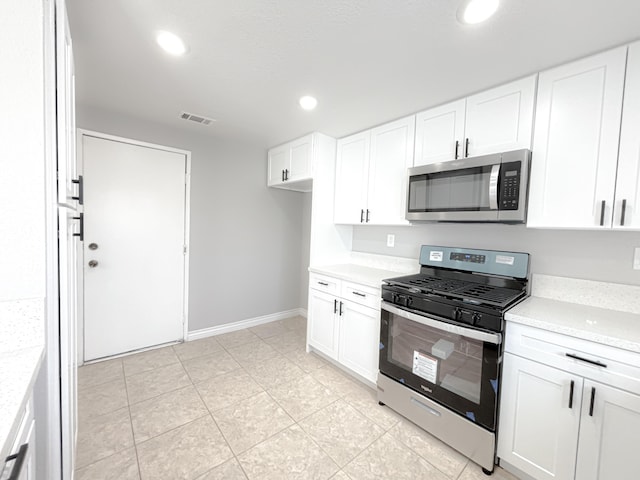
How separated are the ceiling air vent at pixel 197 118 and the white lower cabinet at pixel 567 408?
2.89 metres

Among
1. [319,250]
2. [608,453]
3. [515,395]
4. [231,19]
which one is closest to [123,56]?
[231,19]

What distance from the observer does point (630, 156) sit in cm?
142

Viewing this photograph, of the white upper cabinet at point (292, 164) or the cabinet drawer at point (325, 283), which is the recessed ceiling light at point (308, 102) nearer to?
the white upper cabinet at point (292, 164)

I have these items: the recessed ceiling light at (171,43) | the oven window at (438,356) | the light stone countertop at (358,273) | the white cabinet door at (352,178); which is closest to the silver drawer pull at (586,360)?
the oven window at (438,356)

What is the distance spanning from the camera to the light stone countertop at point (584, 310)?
1300 mm

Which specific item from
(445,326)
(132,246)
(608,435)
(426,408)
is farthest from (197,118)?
(608,435)

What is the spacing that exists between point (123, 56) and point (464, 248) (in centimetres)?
267

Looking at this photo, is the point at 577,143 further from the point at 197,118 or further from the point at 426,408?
the point at 197,118

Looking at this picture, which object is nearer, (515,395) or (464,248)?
(515,395)

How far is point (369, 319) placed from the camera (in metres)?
2.32

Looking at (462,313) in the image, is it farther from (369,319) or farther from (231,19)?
(231,19)

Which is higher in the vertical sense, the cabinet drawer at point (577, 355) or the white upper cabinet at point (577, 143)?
the white upper cabinet at point (577, 143)

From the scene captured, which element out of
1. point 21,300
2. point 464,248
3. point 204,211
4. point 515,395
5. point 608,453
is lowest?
point 608,453

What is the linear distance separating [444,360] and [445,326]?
0.80 feet
